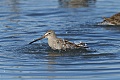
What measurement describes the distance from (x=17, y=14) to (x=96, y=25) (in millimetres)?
3895

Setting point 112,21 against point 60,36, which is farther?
point 112,21

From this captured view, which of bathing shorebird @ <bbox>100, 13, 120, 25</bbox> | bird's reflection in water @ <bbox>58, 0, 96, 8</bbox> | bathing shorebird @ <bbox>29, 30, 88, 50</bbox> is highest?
bathing shorebird @ <bbox>29, 30, 88, 50</bbox>

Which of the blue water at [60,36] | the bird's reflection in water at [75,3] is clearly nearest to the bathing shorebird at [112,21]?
the blue water at [60,36]

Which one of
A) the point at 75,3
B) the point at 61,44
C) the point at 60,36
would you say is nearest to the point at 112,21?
the point at 60,36

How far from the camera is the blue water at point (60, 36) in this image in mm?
13422

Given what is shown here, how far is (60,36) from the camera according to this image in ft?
62.7

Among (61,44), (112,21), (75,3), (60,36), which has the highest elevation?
(61,44)

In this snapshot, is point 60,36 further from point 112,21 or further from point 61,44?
point 112,21

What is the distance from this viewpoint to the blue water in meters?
13.4

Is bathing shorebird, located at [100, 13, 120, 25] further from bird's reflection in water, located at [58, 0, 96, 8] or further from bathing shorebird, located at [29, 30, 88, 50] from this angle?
bathing shorebird, located at [29, 30, 88, 50]

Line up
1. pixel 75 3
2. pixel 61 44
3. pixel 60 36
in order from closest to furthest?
pixel 61 44 < pixel 60 36 < pixel 75 3

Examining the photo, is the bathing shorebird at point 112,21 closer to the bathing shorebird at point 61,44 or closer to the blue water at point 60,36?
the blue water at point 60,36

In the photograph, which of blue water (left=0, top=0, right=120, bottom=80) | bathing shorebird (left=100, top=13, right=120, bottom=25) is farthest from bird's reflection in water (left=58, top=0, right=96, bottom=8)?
bathing shorebird (left=100, top=13, right=120, bottom=25)

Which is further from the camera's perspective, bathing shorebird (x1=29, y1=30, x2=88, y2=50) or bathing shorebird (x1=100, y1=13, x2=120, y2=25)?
bathing shorebird (x1=100, y1=13, x2=120, y2=25)
